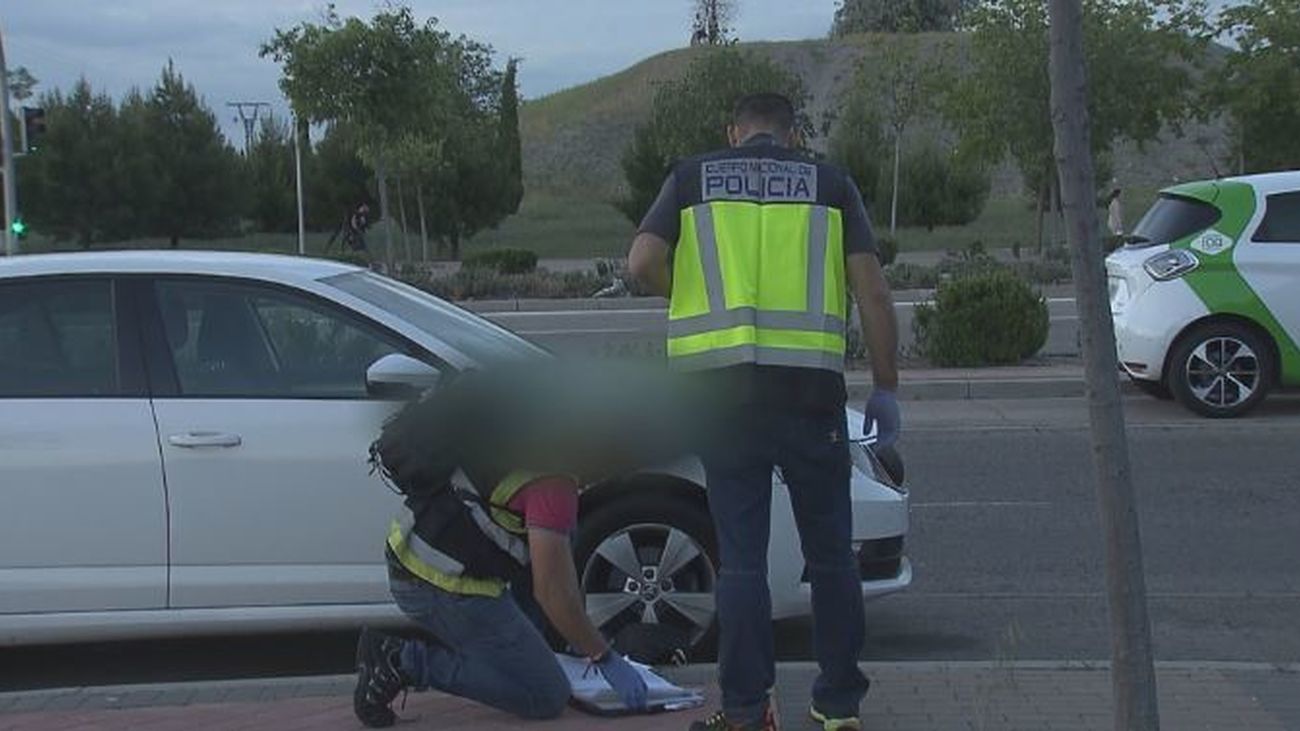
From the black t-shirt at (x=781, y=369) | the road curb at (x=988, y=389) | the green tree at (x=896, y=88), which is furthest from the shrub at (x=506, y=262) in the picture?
the black t-shirt at (x=781, y=369)

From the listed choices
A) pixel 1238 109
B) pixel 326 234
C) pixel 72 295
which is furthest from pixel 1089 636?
pixel 326 234

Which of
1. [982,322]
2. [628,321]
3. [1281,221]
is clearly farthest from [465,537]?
[628,321]

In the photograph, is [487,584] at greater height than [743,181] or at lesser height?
lesser

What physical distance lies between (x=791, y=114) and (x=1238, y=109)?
3002 centimetres

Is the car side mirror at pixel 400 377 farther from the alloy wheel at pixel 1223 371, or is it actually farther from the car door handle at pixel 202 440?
the alloy wheel at pixel 1223 371

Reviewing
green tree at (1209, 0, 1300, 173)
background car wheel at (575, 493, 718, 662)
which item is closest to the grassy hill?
green tree at (1209, 0, 1300, 173)

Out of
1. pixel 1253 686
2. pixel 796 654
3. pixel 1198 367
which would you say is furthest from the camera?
pixel 1198 367

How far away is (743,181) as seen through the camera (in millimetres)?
4379

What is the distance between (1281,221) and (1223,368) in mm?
1125

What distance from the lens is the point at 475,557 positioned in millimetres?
4766

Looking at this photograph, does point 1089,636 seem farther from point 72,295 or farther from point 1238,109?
point 1238,109

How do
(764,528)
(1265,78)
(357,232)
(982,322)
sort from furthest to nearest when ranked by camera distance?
(357,232) < (1265,78) < (982,322) < (764,528)

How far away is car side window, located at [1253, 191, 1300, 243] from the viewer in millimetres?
11805

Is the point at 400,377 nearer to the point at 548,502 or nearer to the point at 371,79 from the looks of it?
the point at 548,502
